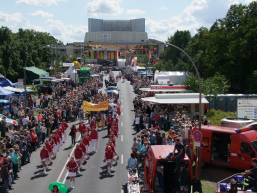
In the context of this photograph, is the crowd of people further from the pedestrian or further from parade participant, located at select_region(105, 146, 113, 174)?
parade participant, located at select_region(105, 146, 113, 174)

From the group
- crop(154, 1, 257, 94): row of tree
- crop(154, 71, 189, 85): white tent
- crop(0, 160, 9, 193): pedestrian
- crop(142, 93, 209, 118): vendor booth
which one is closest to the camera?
crop(0, 160, 9, 193): pedestrian

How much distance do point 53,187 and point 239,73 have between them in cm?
3476

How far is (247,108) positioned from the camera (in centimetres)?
2469

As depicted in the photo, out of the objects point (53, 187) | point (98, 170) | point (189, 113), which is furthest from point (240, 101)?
point (53, 187)

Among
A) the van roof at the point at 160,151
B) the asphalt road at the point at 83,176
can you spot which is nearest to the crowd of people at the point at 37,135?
the asphalt road at the point at 83,176

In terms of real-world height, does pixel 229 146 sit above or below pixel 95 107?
below

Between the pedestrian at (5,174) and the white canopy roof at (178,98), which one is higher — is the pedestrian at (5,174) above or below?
below

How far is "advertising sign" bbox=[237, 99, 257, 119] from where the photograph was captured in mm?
24562

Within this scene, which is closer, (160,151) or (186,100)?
(160,151)

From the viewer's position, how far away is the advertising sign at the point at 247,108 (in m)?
24.6

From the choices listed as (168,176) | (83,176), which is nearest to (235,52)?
(83,176)

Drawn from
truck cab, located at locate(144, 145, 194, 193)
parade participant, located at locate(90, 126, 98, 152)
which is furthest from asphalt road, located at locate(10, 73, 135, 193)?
truck cab, located at locate(144, 145, 194, 193)

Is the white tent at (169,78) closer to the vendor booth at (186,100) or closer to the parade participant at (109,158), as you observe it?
the vendor booth at (186,100)

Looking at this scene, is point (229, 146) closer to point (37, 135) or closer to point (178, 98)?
point (37, 135)
